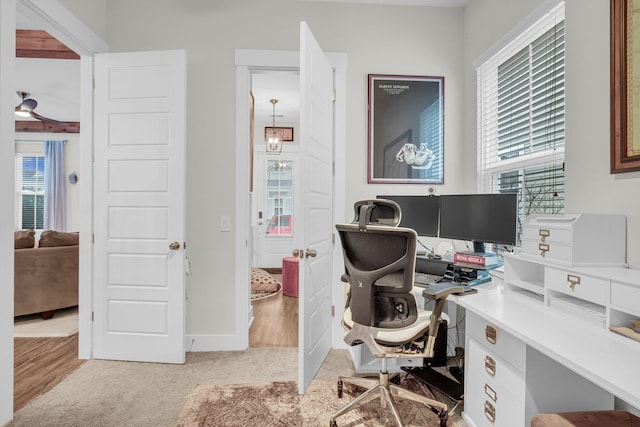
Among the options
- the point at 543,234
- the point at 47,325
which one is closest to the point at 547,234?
the point at 543,234

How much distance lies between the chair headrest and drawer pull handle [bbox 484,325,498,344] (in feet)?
2.17

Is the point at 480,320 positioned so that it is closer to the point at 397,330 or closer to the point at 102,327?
the point at 397,330

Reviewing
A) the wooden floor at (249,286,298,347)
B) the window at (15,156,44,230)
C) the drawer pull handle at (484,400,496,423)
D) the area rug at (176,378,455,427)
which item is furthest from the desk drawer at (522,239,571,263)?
the window at (15,156,44,230)

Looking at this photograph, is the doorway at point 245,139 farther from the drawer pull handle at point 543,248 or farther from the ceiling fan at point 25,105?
the ceiling fan at point 25,105

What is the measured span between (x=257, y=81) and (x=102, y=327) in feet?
10.5

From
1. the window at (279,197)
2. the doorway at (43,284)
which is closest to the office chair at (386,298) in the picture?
the doorway at (43,284)

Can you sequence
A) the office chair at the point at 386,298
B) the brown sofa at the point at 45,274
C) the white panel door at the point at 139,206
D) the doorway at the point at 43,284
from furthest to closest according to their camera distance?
the brown sofa at the point at 45,274
the white panel door at the point at 139,206
the doorway at the point at 43,284
the office chair at the point at 386,298

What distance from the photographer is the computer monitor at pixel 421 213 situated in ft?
8.09

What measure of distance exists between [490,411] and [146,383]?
6.87 ft

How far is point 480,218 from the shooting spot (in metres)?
2.12

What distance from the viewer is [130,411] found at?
192cm

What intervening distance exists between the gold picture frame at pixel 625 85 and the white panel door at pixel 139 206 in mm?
2573

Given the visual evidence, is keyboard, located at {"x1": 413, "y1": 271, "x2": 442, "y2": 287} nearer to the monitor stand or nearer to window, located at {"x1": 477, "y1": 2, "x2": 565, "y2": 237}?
the monitor stand

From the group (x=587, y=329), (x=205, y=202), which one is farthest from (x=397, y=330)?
(x=205, y=202)
